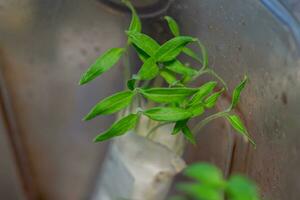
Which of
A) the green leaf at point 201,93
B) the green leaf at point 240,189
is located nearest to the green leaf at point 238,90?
the green leaf at point 201,93

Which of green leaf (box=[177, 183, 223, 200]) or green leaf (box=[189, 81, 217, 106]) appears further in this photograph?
green leaf (box=[189, 81, 217, 106])

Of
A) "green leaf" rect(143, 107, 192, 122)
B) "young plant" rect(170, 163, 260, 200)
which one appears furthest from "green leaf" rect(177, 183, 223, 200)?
"green leaf" rect(143, 107, 192, 122)

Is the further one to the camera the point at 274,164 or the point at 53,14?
the point at 53,14

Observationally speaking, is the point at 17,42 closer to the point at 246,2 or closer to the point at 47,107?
the point at 47,107

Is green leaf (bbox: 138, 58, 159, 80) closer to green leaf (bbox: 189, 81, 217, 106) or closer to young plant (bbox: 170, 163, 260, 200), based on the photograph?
green leaf (bbox: 189, 81, 217, 106)

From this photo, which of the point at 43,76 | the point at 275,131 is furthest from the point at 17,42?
the point at 275,131

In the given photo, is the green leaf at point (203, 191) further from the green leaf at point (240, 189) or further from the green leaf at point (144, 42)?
the green leaf at point (144, 42)
